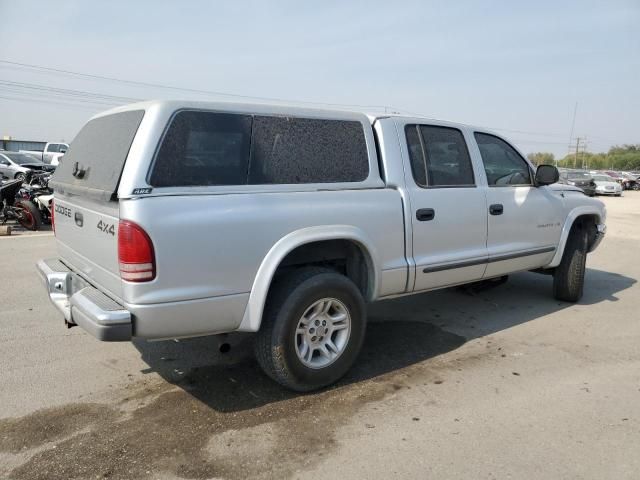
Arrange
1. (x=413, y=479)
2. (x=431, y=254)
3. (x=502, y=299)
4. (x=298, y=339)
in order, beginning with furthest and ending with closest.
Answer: (x=502, y=299)
(x=431, y=254)
(x=298, y=339)
(x=413, y=479)

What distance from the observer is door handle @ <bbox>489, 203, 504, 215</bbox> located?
4666 millimetres

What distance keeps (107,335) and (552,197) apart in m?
4.42

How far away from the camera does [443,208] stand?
13.9 feet

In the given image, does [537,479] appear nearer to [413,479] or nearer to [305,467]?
[413,479]

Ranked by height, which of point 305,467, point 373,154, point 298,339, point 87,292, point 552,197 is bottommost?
point 305,467

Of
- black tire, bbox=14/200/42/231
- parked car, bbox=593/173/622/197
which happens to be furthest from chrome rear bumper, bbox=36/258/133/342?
parked car, bbox=593/173/622/197

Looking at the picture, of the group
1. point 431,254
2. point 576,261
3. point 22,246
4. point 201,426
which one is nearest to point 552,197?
point 576,261

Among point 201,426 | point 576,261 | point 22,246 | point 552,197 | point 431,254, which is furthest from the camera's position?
point 22,246

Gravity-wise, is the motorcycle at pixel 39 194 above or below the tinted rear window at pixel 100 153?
below

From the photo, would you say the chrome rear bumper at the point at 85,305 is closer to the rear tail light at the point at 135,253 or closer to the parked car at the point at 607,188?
the rear tail light at the point at 135,253

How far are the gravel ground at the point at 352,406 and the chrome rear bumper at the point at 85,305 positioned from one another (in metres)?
0.61

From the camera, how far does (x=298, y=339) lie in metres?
3.58

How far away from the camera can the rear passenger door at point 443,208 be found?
13.5 feet

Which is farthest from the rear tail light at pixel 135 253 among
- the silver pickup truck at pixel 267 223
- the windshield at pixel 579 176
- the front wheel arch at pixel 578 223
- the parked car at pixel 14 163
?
the windshield at pixel 579 176
